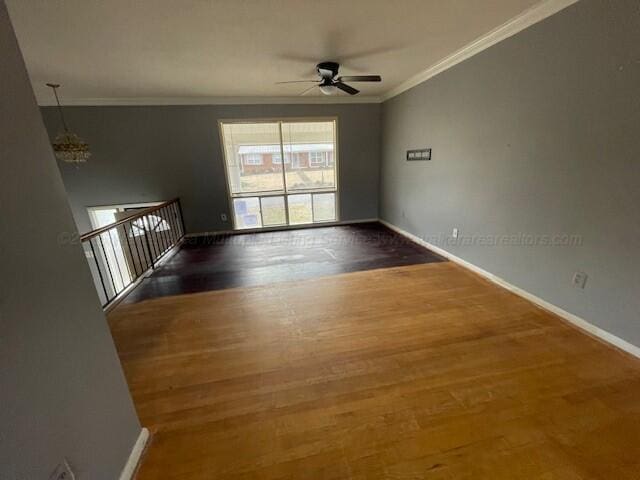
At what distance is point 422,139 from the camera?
401cm

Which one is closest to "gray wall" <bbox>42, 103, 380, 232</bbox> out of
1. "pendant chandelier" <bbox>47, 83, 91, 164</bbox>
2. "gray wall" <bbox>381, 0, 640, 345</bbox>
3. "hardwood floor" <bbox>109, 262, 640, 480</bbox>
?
"pendant chandelier" <bbox>47, 83, 91, 164</bbox>

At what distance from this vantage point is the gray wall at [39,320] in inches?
29.8

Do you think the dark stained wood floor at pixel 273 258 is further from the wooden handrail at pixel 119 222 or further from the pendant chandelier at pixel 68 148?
the pendant chandelier at pixel 68 148

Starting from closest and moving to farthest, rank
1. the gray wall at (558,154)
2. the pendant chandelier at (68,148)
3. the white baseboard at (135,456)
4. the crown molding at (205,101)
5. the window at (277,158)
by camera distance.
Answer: the white baseboard at (135,456)
the gray wall at (558,154)
the pendant chandelier at (68,148)
the crown molding at (205,101)
the window at (277,158)

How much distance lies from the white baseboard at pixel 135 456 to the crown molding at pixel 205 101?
4804mm

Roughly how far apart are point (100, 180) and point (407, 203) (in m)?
5.46

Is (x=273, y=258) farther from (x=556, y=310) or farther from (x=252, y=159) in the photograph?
(x=556, y=310)

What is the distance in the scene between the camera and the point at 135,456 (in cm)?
129

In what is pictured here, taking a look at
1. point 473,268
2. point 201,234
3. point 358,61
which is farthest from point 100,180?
point 473,268

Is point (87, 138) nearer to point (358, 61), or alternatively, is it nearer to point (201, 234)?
point (201, 234)

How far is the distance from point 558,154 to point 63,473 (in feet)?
11.3

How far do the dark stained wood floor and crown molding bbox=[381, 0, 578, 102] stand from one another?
2439 millimetres

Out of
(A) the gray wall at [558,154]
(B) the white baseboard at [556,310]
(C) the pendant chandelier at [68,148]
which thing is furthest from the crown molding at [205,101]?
(B) the white baseboard at [556,310]

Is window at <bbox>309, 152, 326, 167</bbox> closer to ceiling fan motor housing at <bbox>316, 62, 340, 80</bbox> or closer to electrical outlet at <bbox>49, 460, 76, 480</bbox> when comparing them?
ceiling fan motor housing at <bbox>316, 62, 340, 80</bbox>
